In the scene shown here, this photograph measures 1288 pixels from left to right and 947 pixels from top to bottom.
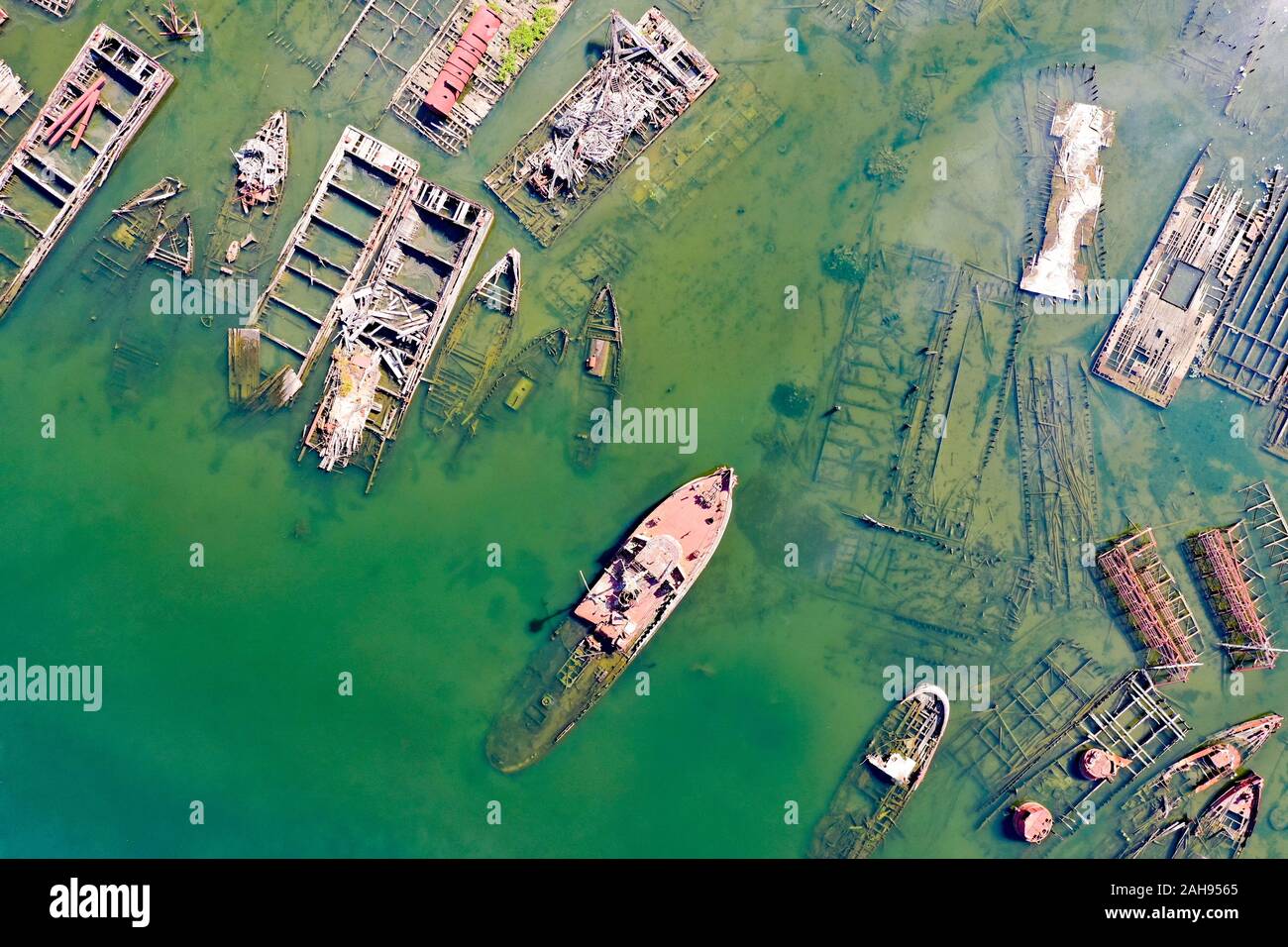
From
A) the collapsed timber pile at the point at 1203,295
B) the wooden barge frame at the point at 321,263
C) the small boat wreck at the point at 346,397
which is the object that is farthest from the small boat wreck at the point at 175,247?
the collapsed timber pile at the point at 1203,295

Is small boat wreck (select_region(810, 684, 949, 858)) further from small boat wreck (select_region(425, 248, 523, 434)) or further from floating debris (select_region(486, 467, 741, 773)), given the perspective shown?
small boat wreck (select_region(425, 248, 523, 434))

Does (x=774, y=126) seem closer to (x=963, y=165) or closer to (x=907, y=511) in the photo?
(x=963, y=165)

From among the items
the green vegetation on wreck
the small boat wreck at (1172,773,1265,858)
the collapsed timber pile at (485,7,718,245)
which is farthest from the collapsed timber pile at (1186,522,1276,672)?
the green vegetation on wreck

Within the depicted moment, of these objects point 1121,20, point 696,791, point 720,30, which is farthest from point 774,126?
point 696,791

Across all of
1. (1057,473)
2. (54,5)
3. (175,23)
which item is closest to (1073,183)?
(1057,473)

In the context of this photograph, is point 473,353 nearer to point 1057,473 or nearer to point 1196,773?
point 1057,473

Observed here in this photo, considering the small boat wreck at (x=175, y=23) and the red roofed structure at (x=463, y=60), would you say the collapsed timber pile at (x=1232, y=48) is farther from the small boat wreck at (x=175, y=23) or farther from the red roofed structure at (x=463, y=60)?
the small boat wreck at (x=175, y=23)
